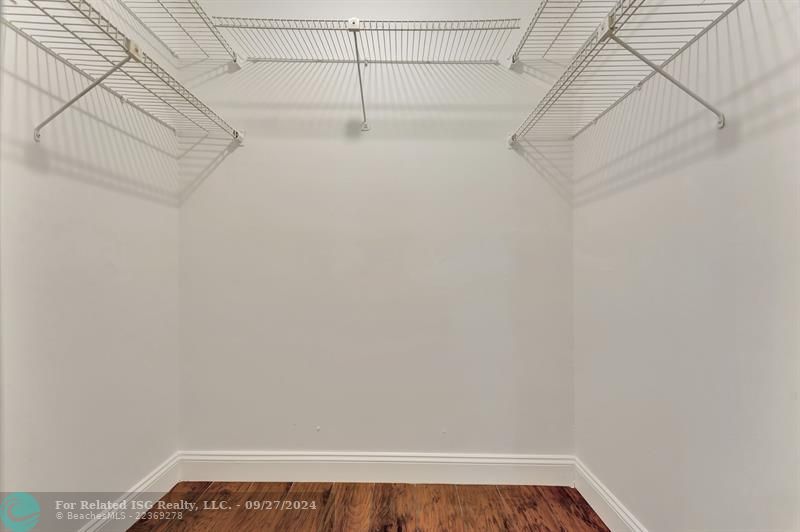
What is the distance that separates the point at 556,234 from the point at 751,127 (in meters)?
0.86

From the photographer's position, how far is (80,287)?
1175 millimetres

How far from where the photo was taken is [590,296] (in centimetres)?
155

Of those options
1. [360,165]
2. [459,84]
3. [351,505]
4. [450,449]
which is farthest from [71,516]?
[459,84]

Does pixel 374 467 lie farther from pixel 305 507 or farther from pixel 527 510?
pixel 527 510

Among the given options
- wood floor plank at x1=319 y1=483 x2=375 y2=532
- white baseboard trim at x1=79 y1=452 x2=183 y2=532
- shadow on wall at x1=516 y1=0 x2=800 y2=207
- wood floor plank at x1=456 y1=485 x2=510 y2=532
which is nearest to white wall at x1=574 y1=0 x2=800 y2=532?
shadow on wall at x1=516 y1=0 x2=800 y2=207

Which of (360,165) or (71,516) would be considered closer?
(71,516)

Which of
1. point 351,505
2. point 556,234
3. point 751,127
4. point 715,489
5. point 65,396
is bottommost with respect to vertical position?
point 351,505

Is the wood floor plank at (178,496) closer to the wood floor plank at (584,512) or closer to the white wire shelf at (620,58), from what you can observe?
the wood floor plank at (584,512)

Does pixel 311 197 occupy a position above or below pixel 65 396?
above

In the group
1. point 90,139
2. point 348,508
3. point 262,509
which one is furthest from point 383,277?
point 90,139

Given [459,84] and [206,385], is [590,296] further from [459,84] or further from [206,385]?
[206,385]

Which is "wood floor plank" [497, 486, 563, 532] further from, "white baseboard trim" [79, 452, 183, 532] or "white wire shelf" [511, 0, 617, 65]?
"white wire shelf" [511, 0, 617, 65]

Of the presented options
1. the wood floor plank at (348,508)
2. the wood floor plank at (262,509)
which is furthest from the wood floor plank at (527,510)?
the wood floor plank at (262,509)

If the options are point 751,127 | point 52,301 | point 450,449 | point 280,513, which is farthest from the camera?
point 450,449
